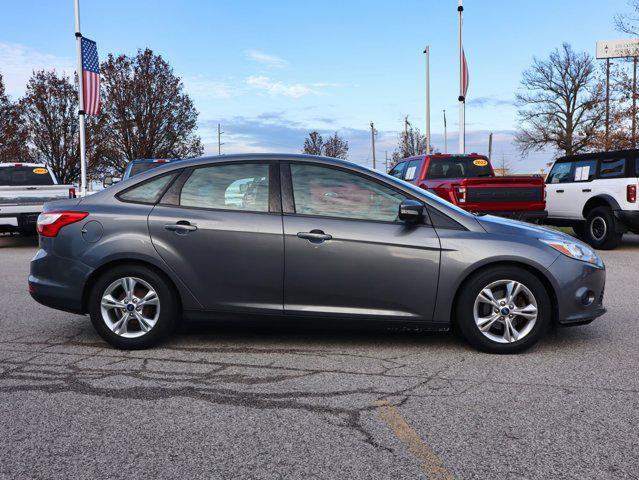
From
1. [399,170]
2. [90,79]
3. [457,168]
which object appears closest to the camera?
[457,168]

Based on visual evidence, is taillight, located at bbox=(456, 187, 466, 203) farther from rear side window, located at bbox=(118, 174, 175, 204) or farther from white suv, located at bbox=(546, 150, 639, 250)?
rear side window, located at bbox=(118, 174, 175, 204)

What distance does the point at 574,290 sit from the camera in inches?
192

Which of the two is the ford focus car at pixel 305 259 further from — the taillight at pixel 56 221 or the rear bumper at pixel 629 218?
the rear bumper at pixel 629 218

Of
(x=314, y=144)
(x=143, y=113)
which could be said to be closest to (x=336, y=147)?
(x=314, y=144)

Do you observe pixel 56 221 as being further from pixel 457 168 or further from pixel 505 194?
pixel 457 168

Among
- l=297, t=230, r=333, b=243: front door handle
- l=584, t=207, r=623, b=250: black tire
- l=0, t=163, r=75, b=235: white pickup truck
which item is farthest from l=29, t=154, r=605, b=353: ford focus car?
l=0, t=163, r=75, b=235: white pickup truck

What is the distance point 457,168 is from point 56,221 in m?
9.92

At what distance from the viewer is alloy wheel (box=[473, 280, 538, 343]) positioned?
4.85 m

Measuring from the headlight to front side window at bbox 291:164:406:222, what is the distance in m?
1.24

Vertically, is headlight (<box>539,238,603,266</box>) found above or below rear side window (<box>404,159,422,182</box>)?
below

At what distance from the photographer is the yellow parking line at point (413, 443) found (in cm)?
287

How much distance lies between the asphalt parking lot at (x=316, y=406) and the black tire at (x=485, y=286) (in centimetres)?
12

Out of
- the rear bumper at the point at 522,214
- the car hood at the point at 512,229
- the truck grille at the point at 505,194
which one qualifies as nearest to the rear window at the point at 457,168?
the truck grille at the point at 505,194

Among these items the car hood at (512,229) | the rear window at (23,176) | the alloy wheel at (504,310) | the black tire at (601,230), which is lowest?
the alloy wheel at (504,310)
